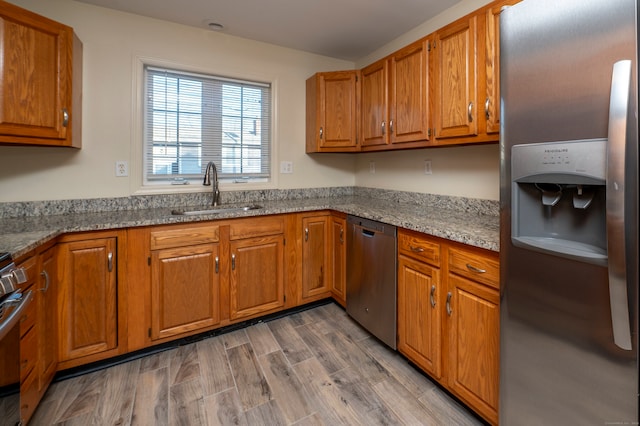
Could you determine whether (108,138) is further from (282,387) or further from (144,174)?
(282,387)

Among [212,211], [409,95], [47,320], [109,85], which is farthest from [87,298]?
[409,95]

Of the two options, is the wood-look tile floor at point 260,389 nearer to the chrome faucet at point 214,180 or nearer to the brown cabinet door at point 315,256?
the brown cabinet door at point 315,256

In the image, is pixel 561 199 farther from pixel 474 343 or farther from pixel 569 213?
pixel 474 343


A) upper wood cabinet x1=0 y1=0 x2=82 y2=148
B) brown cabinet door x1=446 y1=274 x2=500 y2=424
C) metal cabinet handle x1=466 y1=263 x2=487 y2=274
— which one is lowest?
brown cabinet door x1=446 y1=274 x2=500 y2=424

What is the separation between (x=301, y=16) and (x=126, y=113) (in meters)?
1.49

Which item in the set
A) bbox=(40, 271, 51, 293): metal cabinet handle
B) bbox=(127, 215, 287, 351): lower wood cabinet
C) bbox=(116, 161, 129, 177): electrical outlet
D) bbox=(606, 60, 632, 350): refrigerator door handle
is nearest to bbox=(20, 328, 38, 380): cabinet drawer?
bbox=(40, 271, 51, 293): metal cabinet handle

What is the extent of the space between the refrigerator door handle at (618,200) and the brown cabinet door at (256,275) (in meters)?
1.93

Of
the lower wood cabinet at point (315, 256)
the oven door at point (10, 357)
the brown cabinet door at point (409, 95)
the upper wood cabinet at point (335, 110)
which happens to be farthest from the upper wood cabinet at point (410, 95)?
the oven door at point (10, 357)

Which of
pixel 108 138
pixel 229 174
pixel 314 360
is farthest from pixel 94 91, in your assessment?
pixel 314 360

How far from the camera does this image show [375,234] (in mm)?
2107

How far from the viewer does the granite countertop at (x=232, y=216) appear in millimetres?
1449

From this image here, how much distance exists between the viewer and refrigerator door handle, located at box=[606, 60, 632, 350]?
0.88 meters

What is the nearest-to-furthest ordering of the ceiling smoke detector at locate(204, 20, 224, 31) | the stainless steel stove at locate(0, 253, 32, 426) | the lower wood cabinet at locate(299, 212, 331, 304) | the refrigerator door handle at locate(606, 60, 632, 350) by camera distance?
the refrigerator door handle at locate(606, 60, 632, 350) < the stainless steel stove at locate(0, 253, 32, 426) < the ceiling smoke detector at locate(204, 20, 224, 31) < the lower wood cabinet at locate(299, 212, 331, 304)

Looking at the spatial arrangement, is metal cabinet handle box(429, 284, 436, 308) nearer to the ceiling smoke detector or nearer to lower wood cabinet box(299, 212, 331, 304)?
lower wood cabinet box(299, 212, 331, 304)
